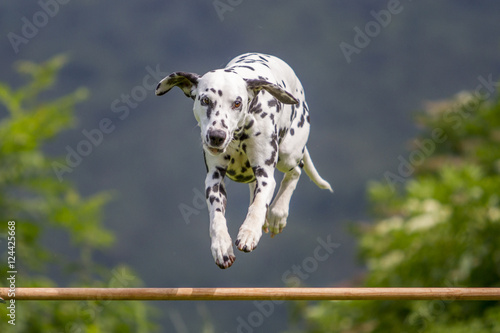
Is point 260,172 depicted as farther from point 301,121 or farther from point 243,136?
point 301,121

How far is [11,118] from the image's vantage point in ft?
21.7

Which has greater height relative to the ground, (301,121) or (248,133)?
(248,133)

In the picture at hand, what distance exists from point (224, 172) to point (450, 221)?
10.6 ft

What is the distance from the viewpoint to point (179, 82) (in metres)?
3.34

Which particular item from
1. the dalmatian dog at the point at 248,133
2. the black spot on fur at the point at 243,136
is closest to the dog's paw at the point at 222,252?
the dalmatian dog at the point at 248,133

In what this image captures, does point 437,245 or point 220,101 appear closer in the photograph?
point 220,101

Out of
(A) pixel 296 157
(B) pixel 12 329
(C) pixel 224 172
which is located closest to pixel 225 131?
(C) pixel 224 172

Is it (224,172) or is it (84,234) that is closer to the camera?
(224,172)

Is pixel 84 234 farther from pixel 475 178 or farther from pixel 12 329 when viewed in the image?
pixel 475 178

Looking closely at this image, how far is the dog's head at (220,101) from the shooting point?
309 centimetres

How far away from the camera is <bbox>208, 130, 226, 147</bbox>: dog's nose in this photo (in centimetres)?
307

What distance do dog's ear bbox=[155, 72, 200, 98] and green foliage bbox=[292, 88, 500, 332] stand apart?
3.44 meters

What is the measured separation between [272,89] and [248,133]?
255 mm

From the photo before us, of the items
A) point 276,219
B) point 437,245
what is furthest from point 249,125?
point 437,245
